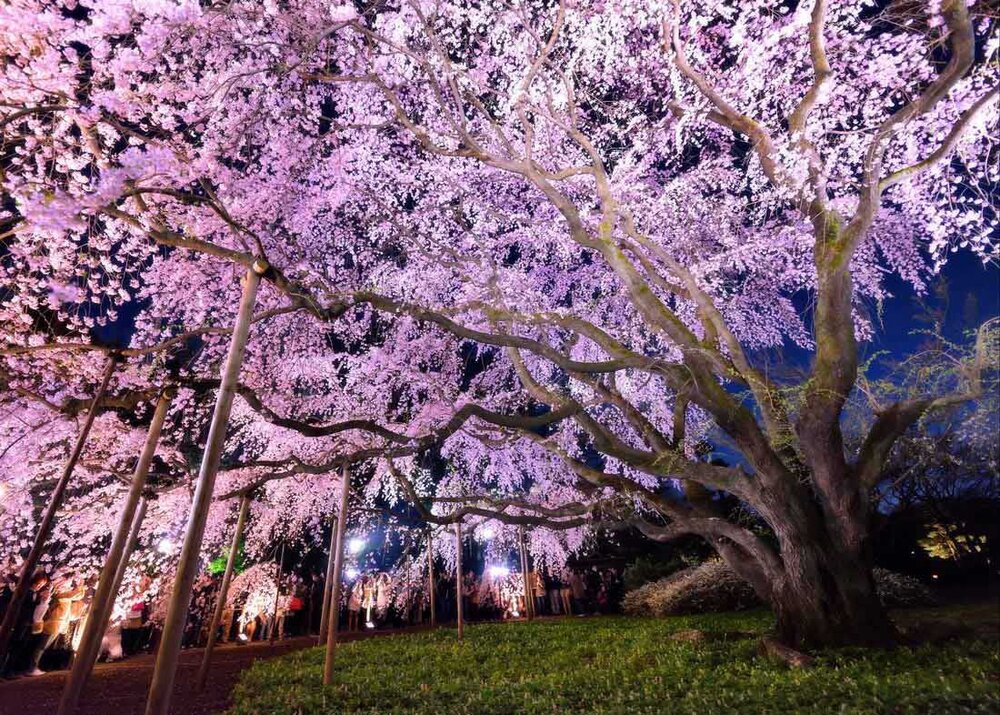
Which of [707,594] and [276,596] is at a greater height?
[276,596]

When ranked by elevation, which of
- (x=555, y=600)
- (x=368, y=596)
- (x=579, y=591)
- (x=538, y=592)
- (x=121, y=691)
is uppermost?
(x=368, y=596)

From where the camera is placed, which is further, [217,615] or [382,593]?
[382,593]

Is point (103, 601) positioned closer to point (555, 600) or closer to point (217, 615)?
point (217, 615)

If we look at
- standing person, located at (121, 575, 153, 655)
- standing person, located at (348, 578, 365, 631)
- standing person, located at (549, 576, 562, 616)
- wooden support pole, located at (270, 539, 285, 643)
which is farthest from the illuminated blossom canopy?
standing person, located at (549, 576, 562, 616)

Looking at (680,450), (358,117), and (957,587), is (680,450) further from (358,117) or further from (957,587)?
(957,587)

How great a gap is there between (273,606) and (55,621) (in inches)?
327

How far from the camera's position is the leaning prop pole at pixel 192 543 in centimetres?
399

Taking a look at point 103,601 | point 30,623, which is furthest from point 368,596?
point 103,601

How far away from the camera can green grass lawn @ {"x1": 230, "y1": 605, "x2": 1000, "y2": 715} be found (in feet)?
16.1

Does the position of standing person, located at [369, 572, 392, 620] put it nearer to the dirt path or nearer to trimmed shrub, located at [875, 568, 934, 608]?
the dirt path

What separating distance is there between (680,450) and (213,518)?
13671mm

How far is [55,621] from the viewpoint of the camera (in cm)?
1189

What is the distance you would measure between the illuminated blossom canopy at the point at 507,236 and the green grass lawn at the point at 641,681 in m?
1.14

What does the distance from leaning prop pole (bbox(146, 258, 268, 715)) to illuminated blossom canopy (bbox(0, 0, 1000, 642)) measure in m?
1.25
